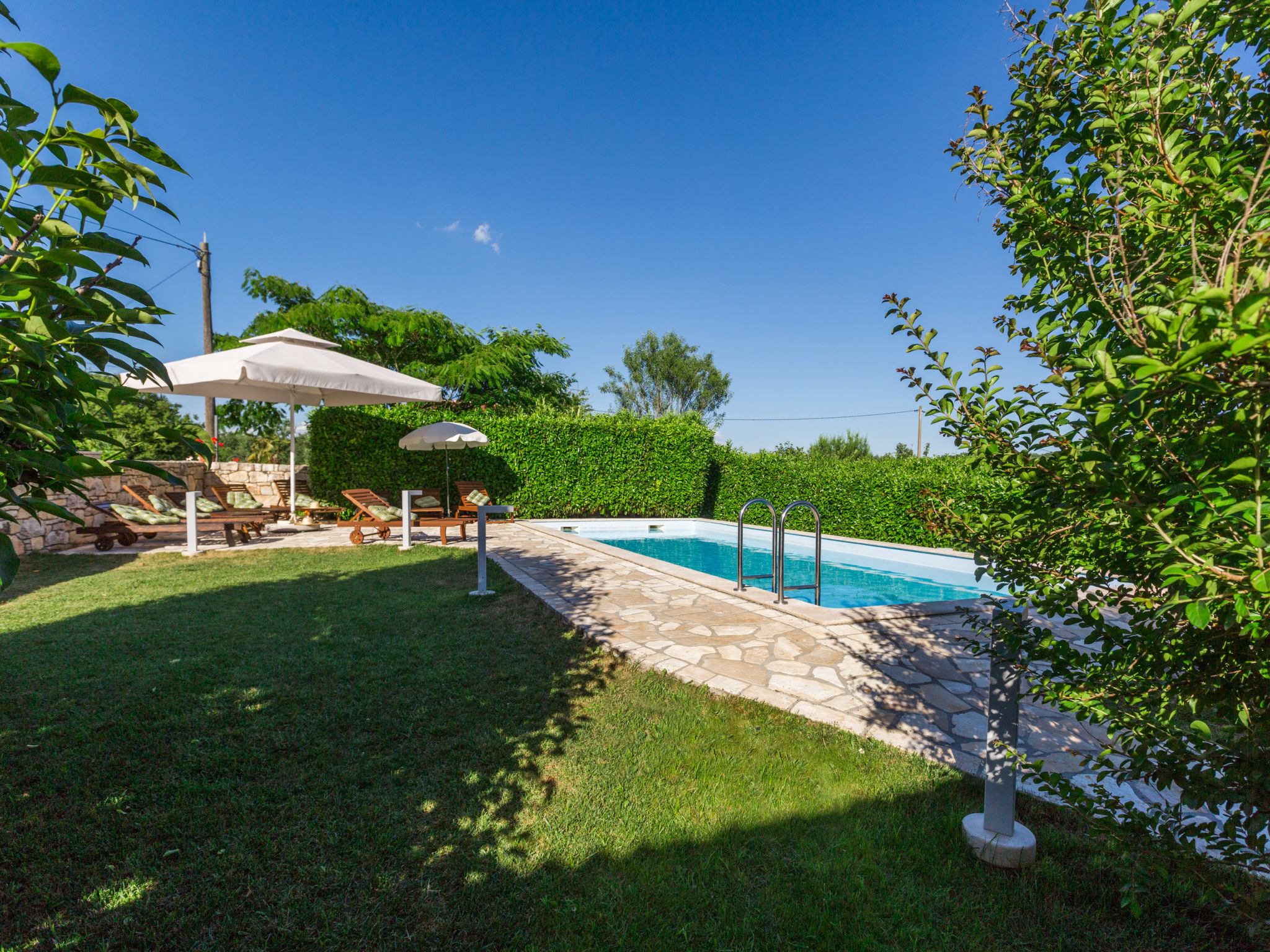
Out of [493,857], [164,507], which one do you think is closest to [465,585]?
[493,857]

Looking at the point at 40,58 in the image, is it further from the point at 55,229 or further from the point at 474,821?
the point at 474,821

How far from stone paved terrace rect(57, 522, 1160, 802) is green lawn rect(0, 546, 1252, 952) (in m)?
0.30

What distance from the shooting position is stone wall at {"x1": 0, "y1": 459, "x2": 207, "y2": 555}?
27.9 feet

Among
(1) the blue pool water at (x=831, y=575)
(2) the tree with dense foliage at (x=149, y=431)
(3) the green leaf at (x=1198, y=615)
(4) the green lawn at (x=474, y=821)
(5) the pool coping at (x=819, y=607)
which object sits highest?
(2) the tree with dense foliage at (x=149, y=431)

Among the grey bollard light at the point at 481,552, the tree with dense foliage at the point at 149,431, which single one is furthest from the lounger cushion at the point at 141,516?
the grey bollard light at the point at 481,552

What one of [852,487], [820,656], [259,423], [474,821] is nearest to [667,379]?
[259,423]

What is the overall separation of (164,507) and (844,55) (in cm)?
1891

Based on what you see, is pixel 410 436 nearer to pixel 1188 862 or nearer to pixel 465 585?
pixel 465 585

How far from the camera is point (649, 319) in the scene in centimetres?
4397

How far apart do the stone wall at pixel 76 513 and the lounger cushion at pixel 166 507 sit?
23 centimetres

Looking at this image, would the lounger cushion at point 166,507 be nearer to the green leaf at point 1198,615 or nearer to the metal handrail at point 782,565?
the metal handrail at point 782,565

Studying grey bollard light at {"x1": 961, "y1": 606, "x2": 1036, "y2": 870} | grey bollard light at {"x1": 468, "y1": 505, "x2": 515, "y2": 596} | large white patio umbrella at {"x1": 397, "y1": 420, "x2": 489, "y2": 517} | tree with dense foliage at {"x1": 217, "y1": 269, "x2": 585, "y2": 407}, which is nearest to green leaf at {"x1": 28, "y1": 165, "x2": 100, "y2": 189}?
grey bollard light at {"x1": 961, "y1": 606, "x2": 1036, "y2": 870}

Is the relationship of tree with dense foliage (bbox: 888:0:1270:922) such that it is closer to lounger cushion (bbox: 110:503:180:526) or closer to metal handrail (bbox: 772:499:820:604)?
metal handrail (bbox: 772:499:820:604)

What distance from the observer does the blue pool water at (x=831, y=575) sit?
897 centimetres
